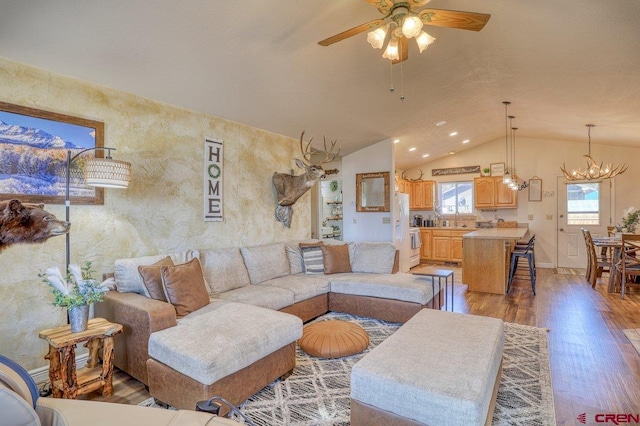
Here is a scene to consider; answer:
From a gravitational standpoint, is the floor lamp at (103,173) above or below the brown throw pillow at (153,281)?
above

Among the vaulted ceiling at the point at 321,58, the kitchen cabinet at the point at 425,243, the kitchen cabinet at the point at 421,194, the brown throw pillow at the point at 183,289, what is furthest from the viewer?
the kitchen cabinet at the point at 421,194

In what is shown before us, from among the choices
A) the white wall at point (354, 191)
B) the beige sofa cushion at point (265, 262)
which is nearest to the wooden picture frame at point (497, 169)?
the white wall at point (354, 191)

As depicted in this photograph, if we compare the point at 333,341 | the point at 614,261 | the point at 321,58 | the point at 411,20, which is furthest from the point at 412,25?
the point at 614,261

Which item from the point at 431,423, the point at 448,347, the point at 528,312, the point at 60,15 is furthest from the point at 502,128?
the point at 60,15

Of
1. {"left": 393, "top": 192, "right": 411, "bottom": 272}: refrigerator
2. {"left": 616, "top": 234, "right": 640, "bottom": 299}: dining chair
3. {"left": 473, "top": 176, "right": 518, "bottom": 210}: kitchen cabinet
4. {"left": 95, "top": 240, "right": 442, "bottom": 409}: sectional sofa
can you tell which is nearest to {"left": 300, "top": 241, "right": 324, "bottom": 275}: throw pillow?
{"left": 95, "top": 240, "right": 442, "bottom": 409}: sectional sofa

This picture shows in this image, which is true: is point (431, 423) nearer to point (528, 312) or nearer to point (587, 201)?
point (528, 312)

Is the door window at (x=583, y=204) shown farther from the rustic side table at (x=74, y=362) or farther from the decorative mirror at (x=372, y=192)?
the rustic side table at (x=74, y=362)

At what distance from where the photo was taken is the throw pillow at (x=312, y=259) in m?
4.25

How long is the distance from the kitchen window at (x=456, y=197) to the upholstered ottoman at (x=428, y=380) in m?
6.88

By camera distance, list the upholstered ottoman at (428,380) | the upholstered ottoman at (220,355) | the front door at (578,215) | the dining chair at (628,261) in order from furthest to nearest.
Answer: the front door at (578,215) → the dining chair at (628,261) → the upholstered ottoman at (220,355) → the upholstered ottoman at (428,380)

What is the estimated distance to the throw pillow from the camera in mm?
4254

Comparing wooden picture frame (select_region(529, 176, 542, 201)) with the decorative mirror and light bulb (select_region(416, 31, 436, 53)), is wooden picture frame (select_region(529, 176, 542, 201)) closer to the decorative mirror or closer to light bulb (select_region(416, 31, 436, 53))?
the decorative mirror

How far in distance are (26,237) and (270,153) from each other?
326cm

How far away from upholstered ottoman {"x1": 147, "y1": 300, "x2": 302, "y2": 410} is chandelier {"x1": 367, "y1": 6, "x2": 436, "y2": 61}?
6.71 feet
